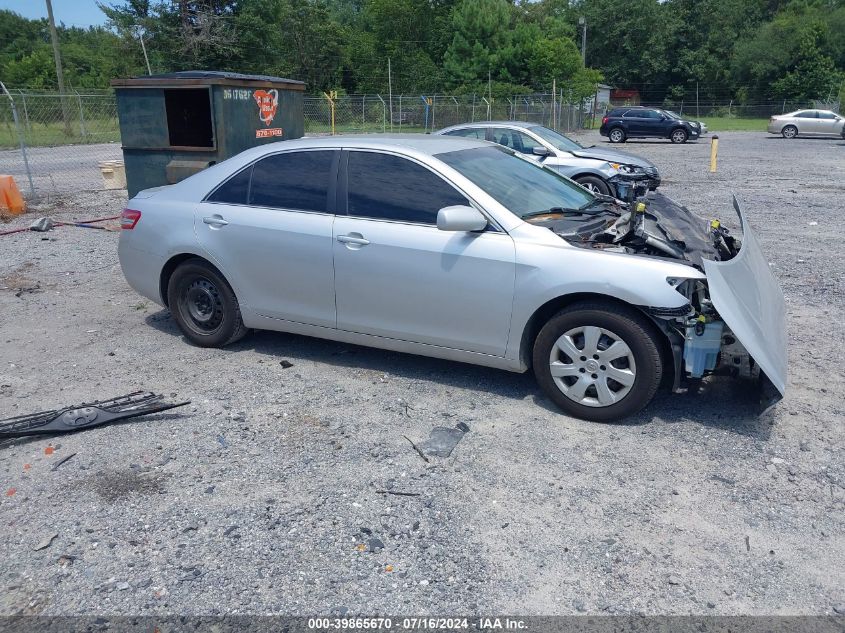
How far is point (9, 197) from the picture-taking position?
12.7m

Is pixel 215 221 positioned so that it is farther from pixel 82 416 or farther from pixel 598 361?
pixel 598 361

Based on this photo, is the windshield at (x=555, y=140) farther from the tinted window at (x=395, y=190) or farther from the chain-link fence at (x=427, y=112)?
the chain-link fence at (x=427, y=112)

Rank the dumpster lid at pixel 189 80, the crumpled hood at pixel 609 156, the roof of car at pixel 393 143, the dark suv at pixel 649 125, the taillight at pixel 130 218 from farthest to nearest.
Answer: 1. the dark suv at pixel 649 125
2. the crumpled hood at pixel 609 156
3. the dumpster lid at pixel 189 80
4. the taillight at pixel 130 218
5. the roof of car at pixel 393 143

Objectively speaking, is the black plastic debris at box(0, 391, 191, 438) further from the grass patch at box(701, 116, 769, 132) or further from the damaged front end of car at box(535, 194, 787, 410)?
the grass patch at box(701, 116, 769, 132)

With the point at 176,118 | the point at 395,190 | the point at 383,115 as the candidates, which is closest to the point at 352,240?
the point at 395,190

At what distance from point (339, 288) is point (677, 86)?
7208cm

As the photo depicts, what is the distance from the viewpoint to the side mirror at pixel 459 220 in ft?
14.9

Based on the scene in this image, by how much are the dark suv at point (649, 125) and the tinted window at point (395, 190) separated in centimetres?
3172

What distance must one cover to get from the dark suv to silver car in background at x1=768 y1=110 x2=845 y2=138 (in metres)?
5.77

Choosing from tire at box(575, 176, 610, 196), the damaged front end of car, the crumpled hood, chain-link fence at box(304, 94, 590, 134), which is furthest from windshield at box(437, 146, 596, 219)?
chain-link fence at box(304, 94, 590, 134)

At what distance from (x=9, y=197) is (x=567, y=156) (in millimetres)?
9899

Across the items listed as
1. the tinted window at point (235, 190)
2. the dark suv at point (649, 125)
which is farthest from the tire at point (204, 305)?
the dark suv at point (649, 125)

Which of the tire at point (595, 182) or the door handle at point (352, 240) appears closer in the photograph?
the door handle at point (352, 240)

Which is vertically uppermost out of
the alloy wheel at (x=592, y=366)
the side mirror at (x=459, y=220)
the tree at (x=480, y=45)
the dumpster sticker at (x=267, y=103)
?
the tree at (x=480, y=45)
